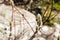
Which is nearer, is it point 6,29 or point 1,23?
point 6,29

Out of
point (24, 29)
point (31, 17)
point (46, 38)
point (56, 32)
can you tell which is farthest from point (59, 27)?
point (24, 29)

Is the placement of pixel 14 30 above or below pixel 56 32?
above

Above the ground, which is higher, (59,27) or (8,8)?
(8,8)

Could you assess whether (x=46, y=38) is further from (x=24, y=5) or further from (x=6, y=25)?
(x=24, y=5)

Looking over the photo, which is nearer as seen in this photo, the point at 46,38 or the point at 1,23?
the point at 1,23

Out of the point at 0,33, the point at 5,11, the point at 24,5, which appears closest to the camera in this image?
Answer: the point at 0,33

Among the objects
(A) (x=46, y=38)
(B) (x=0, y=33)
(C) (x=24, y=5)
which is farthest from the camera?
(C) (x=24, y=5)

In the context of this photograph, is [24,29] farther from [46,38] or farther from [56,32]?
[56,32]

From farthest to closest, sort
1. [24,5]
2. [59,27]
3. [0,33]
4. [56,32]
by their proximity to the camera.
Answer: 1. [24,5]
2. [59,27]
3. [56,32]
4. [0,33]

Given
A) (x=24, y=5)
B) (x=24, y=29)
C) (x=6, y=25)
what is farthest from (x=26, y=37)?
(x=24, y=5)
